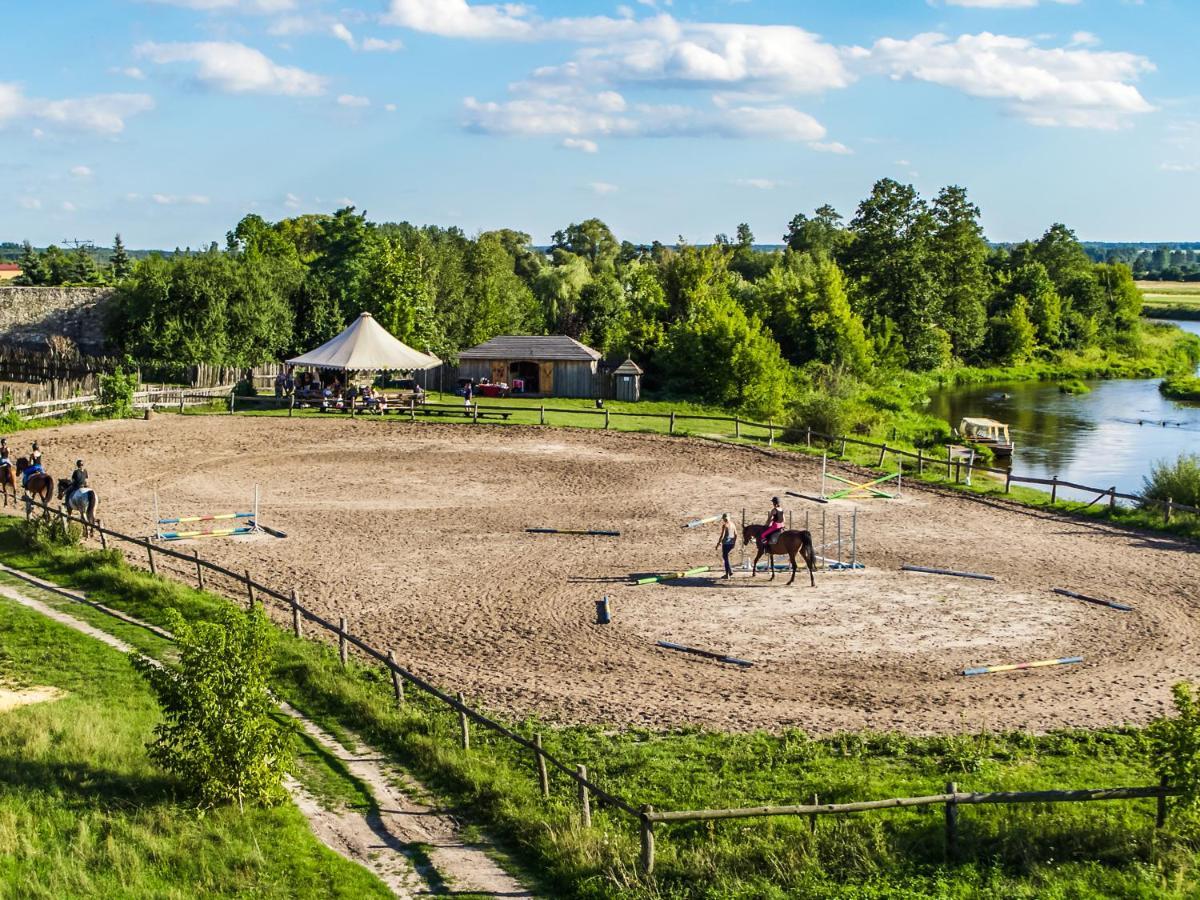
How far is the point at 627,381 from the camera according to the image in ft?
161

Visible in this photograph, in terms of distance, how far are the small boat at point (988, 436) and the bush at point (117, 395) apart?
3255 cm

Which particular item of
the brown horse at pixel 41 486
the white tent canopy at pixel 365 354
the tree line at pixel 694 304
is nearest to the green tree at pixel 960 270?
the tree line at pixel 694 304

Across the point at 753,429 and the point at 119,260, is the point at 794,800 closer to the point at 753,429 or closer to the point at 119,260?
the point at 753,429

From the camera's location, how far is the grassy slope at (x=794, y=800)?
10.6m

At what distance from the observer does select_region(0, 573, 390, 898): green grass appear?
432 inches

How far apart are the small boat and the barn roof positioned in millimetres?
15820

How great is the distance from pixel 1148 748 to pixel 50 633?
16326mm

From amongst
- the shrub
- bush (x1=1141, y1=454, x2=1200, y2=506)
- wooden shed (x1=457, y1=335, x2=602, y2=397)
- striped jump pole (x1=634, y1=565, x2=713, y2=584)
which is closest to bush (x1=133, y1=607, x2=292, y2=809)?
the shrub

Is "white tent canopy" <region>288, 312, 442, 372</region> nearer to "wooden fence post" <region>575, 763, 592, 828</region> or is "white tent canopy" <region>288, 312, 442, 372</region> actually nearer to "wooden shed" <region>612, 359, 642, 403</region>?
"wooden shed" <region>612, 359, 642, 403</region>

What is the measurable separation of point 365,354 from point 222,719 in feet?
110

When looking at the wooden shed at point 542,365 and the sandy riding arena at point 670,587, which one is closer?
the sandy riding arena at point 670,587

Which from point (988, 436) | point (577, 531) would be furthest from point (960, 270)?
point (577, 531)

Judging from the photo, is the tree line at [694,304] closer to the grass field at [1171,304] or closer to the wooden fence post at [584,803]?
the wooden fence post at [584,803]

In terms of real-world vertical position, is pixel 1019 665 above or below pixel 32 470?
below
